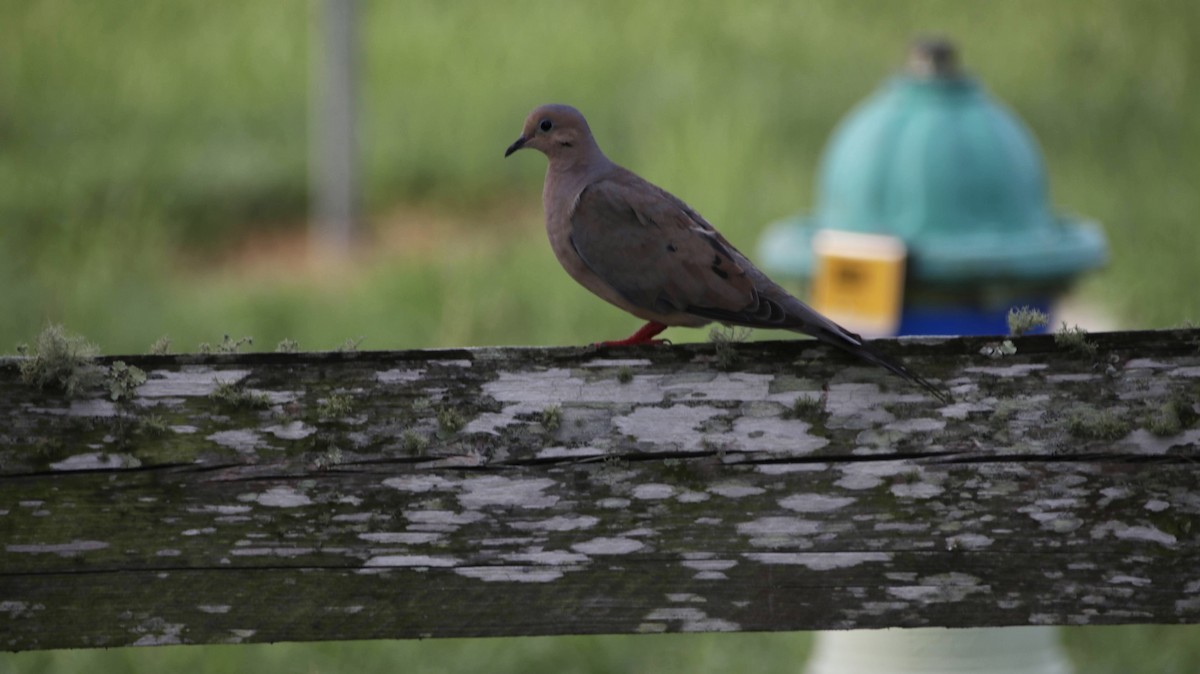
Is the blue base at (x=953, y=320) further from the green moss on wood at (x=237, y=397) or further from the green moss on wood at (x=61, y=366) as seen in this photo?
the green moss on wood at (x=61, y=366)

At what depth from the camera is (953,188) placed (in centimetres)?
484

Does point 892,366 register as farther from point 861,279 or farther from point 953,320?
point 953,320

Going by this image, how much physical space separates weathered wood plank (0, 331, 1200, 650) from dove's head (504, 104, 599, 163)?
1.18 m

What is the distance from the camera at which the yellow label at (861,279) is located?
15.5ft

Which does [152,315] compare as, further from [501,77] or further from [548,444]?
[548,444]

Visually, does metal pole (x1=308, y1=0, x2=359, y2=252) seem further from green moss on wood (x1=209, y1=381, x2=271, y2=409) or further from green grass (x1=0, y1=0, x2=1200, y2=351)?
green moss on wood (x1=209, y1=381, x2=271, y2=409)

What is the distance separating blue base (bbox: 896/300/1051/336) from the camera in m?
4.87

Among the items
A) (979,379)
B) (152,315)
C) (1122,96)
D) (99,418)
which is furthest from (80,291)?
(1122,96)

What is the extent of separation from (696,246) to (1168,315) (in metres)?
4.59

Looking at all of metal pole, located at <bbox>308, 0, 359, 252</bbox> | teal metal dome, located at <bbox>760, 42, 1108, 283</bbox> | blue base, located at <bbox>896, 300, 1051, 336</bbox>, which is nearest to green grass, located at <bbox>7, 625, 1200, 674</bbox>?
blue base, located at <bbox>896, 300, 1051, 336</bbox>

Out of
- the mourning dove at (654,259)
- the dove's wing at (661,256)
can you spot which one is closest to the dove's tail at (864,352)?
the mourning dove at (654,259)

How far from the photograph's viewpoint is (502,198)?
942 centimetres

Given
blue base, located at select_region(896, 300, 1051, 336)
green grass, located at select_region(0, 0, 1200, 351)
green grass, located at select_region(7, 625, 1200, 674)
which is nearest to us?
green grass, located at select_region(7, 625, 1200, 674)

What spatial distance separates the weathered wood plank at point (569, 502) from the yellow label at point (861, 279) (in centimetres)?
285
